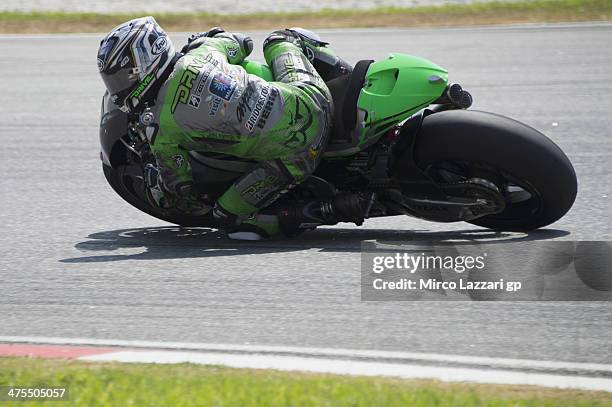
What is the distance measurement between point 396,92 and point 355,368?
7.17ft

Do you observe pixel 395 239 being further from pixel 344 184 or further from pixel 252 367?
pixel 252 367

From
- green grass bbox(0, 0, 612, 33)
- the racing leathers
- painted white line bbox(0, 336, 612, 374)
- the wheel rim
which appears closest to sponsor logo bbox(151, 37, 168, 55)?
the racing leathers

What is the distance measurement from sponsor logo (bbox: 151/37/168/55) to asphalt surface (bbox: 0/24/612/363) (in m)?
1.19

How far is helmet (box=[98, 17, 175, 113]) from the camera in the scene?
20.1 feet

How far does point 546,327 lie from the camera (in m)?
4.89

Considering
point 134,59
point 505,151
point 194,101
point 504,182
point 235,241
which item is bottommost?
point 235,241

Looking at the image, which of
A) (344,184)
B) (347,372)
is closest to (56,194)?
(344,184)

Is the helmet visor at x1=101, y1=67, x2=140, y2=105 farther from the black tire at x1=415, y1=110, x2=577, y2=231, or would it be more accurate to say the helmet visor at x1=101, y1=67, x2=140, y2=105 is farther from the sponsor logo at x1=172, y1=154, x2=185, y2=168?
the black tire at x1=415, y1=110, x2=577, y2=231

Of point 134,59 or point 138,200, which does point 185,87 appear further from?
point 138,200

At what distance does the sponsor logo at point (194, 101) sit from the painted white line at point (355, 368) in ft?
5.83

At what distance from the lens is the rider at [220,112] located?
6156 mm

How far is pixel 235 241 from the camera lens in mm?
6688

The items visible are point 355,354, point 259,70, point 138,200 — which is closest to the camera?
point 355,354

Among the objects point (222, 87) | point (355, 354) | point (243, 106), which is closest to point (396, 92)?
point (243, 106)
